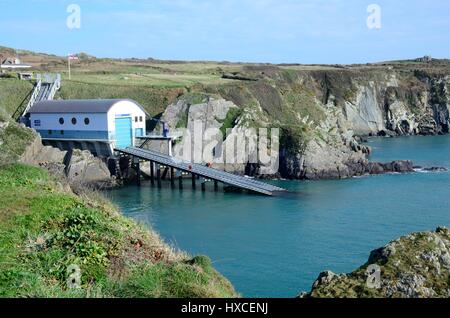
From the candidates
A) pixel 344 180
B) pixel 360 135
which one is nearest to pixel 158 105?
pixel 344 180

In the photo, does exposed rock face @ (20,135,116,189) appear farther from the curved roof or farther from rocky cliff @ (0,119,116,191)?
the curved roof

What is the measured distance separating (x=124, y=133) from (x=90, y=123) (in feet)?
9.57

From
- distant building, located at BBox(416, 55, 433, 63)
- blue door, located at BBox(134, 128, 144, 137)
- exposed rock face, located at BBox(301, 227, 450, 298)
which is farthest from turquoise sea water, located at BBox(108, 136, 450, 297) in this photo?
distant building, located at BBox(416, 55, 433, 63)

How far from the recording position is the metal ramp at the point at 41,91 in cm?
5419

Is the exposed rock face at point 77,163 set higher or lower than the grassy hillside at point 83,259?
lower

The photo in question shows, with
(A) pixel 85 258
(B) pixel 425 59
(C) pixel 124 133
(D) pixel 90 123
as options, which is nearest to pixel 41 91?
(D) pixel 90 123

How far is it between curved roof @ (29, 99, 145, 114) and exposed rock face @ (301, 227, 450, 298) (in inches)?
1542

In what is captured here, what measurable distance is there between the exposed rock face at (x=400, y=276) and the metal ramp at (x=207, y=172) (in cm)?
3190

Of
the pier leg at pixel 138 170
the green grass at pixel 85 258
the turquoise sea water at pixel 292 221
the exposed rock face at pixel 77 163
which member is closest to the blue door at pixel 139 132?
the pier leg at pixel 138 170

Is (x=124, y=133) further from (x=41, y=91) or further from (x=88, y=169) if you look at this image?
(x=41, y=91)

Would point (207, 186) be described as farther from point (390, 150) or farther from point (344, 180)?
point (390, 150)

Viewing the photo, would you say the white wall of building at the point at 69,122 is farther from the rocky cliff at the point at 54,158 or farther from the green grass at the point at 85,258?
the green grass at the point at 85,258

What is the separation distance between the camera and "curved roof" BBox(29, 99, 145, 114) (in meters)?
47.7

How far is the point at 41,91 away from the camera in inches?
2242
